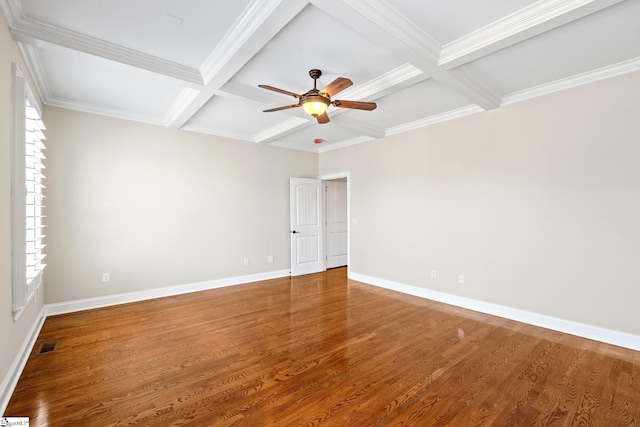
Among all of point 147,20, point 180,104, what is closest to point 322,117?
→ point 147,20

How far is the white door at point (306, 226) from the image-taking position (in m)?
6.06

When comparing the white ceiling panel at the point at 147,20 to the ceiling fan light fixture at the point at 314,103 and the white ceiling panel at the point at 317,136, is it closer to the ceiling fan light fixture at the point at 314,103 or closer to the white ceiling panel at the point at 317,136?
the ceiling fan light fixture at the point at 314,103

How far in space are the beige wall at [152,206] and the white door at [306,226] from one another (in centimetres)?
21

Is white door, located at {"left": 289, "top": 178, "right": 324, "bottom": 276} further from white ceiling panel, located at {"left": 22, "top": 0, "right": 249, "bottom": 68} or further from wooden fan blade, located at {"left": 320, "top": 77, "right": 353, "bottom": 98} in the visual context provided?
white ceiling panel, located at {"left": 22, "top": 0, "right": 249, "bottom": 68}

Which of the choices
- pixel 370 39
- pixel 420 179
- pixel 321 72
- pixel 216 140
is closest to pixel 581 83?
pixel 420 179

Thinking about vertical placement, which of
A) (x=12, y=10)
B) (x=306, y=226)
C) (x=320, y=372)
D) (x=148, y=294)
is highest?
(x=12, y=10)

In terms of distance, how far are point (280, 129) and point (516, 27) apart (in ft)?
11.2

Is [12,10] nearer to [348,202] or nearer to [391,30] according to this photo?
[391,30]

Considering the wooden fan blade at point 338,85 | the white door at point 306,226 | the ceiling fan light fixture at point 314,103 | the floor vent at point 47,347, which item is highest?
the wooden fan blade at point 338,85

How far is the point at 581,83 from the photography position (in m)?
3.10

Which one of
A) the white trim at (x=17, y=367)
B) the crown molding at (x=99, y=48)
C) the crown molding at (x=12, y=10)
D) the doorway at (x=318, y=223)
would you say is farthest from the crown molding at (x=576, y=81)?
the white trim at (x=17, y=367)

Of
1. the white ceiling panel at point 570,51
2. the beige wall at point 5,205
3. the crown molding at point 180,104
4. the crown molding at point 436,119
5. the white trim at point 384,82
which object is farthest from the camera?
the crown molding at point 436,119

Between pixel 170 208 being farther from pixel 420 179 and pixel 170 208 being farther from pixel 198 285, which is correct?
pixel 420 179

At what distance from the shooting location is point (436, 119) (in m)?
4.34
